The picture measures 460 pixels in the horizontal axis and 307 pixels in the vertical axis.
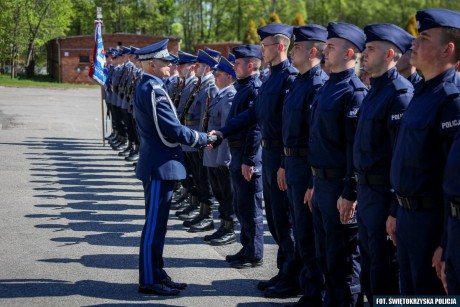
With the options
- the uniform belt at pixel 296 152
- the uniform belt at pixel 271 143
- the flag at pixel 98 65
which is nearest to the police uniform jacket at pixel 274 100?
the uniform belt at pixel 271 143

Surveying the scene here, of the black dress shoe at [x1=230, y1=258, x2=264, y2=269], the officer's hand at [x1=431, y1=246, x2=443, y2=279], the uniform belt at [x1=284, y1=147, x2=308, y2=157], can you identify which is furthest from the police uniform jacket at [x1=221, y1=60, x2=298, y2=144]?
the officer's hand at [x1=431, y1=246, x2=443, y2=279]

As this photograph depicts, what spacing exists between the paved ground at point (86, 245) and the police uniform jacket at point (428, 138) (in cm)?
250

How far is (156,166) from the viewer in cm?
659

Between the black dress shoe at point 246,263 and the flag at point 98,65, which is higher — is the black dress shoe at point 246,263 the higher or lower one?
the lower one

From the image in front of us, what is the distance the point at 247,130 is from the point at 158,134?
142 cm

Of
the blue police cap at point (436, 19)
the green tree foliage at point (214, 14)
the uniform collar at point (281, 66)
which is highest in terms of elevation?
the green tree foliage at point (214, 14)

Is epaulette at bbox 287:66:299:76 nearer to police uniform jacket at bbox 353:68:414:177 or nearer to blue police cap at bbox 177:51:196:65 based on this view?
police uniform jacket at bbox 353:68:414:177

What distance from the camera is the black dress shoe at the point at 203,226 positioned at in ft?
30.6

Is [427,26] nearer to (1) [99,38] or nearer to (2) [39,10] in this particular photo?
(1) [99,38]

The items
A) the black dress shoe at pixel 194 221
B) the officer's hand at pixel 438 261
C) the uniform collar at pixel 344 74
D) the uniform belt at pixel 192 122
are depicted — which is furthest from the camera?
the uniform belt at pixel 192 122

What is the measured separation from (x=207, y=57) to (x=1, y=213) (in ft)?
11.9

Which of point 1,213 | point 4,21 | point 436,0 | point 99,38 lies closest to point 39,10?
point 4,21

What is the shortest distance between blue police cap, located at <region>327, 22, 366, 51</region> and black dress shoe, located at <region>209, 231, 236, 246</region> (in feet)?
12.0

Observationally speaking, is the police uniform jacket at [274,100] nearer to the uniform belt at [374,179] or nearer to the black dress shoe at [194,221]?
the uniform belt at [374,179]
